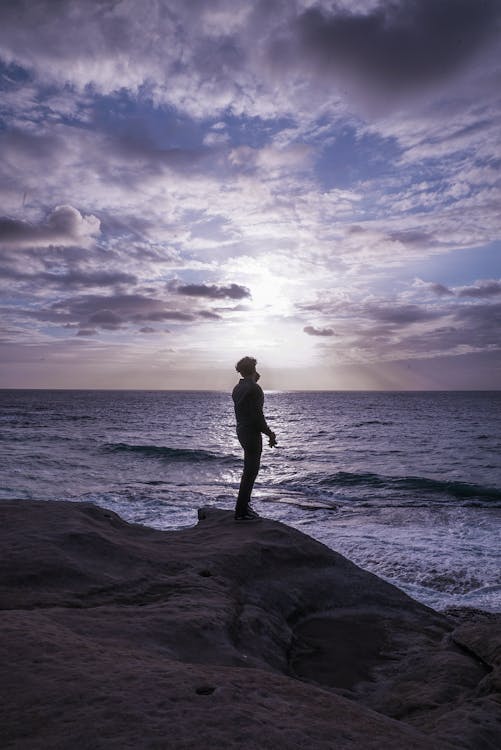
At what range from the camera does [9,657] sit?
2299 mm

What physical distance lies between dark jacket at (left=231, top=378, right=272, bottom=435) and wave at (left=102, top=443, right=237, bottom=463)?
16.9 metres

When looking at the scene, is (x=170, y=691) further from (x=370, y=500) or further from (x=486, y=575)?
(x=370, y=500)

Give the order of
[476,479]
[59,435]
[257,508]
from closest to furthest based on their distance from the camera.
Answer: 1. [257,508]
2. [476,479]
3. [59,435]

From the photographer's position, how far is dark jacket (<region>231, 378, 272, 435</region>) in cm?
691

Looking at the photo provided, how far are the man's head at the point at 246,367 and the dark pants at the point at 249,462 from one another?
2.80ft

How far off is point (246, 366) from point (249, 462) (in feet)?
4.56

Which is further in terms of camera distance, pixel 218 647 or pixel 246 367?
pixel 246 367

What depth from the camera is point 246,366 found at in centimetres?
707

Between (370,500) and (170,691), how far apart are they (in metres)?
13.4

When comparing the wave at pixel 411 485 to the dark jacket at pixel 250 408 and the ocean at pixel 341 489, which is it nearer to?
the ocean at pixel 341 489

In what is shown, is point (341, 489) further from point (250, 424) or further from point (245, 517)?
point (250, 424)

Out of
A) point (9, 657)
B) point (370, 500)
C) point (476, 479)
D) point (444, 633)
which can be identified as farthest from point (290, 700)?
point (476, 479)

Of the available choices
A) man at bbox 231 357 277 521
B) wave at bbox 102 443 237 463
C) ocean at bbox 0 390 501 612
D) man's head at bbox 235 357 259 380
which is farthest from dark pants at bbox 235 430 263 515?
wave at bbox 102 443 237 463

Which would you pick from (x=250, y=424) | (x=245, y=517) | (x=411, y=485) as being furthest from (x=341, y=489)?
(x=250, y=424)
